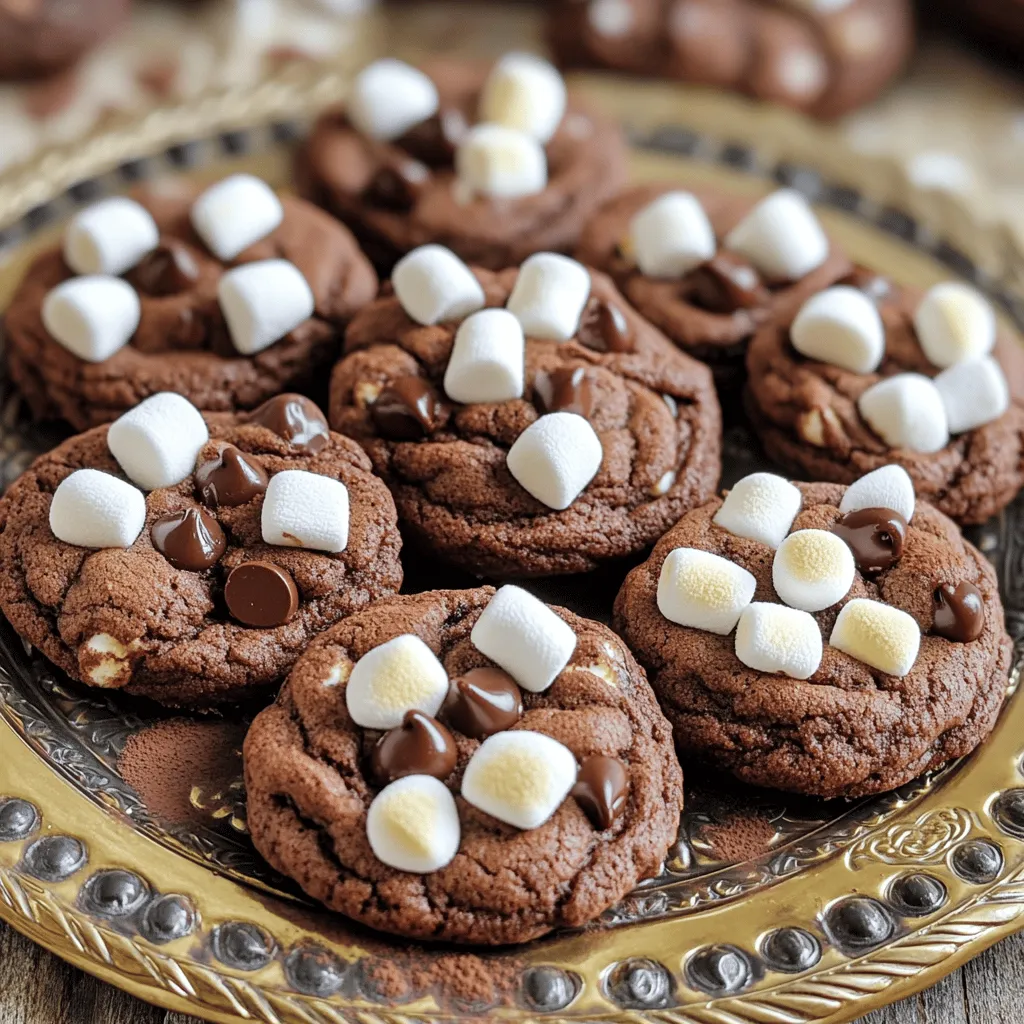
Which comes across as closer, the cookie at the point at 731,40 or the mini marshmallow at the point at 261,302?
the mini marshmallow at the point at 261,302

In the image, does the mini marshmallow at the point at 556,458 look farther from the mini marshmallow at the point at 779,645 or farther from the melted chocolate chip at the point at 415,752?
the melted chocolate chip at the point at 415,752

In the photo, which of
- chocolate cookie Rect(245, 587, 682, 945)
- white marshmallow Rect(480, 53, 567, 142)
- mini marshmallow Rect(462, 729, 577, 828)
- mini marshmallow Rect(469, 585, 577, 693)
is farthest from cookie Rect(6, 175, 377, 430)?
mini marshmallow Rect(462, 729, 577, 828)

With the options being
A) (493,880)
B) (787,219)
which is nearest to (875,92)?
(787,219)

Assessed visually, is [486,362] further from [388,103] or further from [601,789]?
[388,103]

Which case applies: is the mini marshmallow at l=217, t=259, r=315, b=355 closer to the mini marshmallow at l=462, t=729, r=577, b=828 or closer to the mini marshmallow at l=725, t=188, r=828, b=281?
the mini marshmallow at l=725, t=188, r=828, b=281

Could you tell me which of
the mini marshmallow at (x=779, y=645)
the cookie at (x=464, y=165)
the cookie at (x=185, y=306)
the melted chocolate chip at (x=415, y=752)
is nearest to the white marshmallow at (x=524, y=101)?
the cookie at (x=464, y=165)

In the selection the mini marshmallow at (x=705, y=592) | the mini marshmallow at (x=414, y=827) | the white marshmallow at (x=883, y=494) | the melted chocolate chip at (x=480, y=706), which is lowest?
the mini marshmallow at (x=414, y=827)
